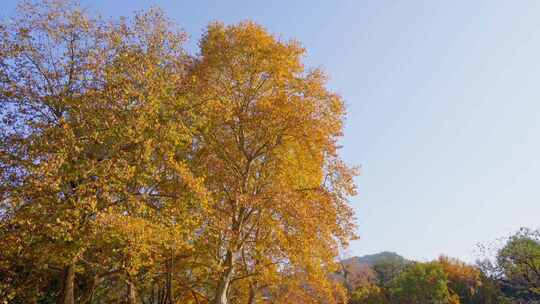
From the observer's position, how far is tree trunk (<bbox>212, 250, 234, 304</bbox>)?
53.9 ft

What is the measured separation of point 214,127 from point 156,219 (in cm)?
616

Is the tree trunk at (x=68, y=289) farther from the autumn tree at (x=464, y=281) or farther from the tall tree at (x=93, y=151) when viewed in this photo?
the autumn tree at (x=464, y=281)

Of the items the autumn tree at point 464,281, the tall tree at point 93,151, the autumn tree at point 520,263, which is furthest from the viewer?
the autumn tree at point 464,281

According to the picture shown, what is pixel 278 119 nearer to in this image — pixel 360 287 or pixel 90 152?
pixel 90 152

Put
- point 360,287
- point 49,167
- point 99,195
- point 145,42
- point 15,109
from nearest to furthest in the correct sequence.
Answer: point 49,167
point 99,195
point 15,109
point 145,42
point 360,287

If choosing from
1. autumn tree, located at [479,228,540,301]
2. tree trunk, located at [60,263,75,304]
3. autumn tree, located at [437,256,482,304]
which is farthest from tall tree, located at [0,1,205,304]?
autumn tree, located at [437,256,482,304]

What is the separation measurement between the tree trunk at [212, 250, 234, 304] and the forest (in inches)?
3.1

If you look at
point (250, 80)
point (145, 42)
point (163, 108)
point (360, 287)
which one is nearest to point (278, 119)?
point (250, 80)

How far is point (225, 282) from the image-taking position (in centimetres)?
1683

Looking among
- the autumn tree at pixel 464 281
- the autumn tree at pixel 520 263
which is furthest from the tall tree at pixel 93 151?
the autumn tree at pixel 464 281

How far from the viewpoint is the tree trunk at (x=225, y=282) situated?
647 inches

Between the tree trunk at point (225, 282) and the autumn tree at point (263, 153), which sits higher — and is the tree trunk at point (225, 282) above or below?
below

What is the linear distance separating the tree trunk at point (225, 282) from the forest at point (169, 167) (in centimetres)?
8

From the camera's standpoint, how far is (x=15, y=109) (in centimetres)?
A: 1355
